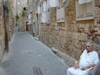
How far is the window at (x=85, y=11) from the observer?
12.6 ft

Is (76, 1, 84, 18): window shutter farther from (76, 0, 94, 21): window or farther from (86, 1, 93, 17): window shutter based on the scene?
(86, 1, 93, 17): window shutter

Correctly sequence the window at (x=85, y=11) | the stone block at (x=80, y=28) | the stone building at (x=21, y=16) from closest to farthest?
1. the window at (x=85, y=11)
2. the stone block at (x=80, y=28)
3. the stone building at (x=21, y=16)

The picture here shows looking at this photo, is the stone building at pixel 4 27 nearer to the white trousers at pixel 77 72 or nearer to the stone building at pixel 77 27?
the stone building at pixel 77 27

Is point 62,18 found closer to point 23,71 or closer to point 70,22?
point 70,22

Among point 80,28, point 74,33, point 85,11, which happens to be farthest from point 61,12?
→ point 85,11

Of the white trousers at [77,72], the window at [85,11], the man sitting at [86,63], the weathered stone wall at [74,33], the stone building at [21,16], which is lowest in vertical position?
the white trousers at [77,72]

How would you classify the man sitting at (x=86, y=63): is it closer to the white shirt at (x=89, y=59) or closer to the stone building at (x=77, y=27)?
the white shirt at (x=89, y=59)

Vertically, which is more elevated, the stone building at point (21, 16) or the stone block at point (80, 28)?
the stone building at point (21, 16)

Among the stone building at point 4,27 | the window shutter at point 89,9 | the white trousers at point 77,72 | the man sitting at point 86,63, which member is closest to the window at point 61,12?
the window shutter at point 89,9

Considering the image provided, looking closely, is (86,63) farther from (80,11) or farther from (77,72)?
(80,11)

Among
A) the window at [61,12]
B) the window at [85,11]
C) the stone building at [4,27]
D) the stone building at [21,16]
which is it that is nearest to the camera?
the window at [85,11]

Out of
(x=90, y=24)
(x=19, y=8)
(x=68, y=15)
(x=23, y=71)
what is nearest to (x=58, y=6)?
(x=68, y=15)

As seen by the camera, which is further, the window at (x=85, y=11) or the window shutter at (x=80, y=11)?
the window shutter at (x=80, y=11)

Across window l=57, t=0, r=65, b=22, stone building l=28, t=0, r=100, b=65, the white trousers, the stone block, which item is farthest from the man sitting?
window l=57, t=0, r=65, b=22
